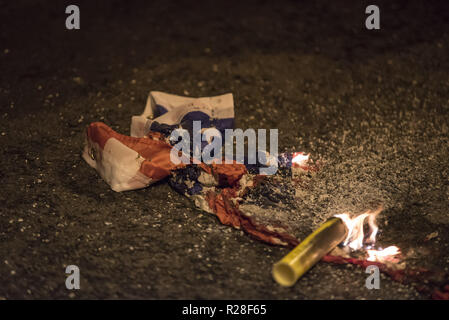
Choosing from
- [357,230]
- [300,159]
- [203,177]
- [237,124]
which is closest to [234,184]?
[203,177]

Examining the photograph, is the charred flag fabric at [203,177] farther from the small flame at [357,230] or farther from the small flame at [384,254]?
the small flame at [384,254]

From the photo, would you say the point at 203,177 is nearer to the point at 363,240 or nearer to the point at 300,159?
the point at 300,159

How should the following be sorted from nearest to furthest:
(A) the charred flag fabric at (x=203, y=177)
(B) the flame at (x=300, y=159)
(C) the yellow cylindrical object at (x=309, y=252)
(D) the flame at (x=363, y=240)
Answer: (C) the yellow cylindrical object at (x=309, y=252) < (D) the flame at (x=363, y=240) < (A) the charred flag fabric at (x=203, y=177) < (B) the flame at (x=300, y=159)

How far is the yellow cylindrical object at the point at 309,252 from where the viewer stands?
6.79 feet

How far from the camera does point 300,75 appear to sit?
12.4 ft

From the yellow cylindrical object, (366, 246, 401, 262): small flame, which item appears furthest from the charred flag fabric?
(366, 246, 401, 262): small flame

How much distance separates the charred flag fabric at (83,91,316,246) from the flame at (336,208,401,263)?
0.26 metres

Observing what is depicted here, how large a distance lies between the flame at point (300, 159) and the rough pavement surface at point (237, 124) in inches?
3.1

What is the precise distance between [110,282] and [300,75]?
2.26 m

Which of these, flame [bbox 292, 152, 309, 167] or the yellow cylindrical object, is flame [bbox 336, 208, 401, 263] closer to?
the yellow cylindrical object

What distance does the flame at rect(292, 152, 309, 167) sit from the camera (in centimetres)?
289

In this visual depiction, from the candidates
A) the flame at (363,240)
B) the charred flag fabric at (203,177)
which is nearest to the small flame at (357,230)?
the flame at (363,240)

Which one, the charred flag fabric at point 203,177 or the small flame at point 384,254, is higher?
the charred flag fabric at point 203,177
